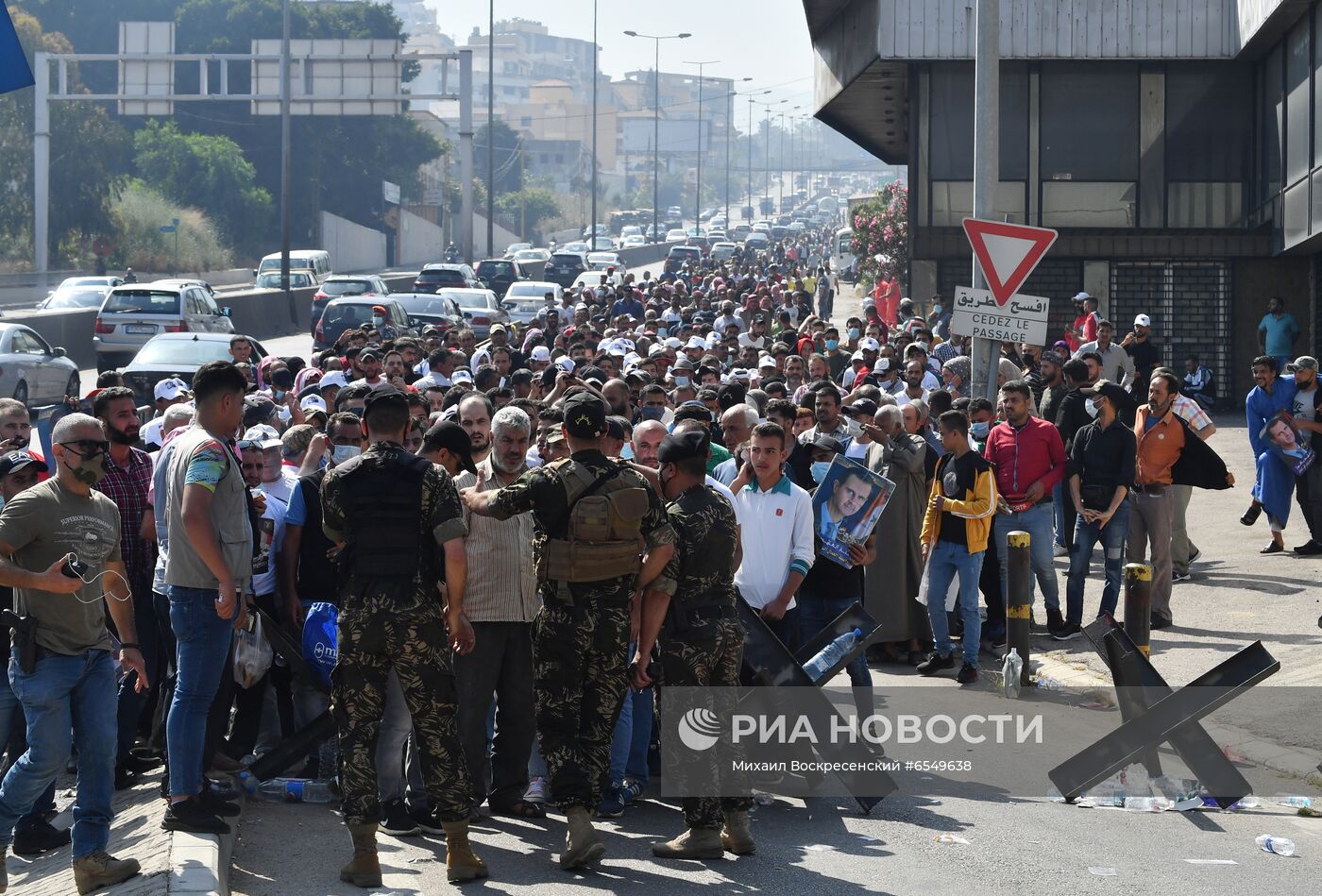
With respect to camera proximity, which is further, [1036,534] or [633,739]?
[1036,534]

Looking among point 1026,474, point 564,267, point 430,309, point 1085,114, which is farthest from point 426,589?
point 564,267

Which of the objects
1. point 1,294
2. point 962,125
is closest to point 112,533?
point 962,125

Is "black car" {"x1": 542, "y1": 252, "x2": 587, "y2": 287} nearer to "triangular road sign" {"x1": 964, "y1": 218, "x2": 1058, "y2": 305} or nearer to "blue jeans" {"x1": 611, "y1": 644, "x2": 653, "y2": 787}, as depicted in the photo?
"triangular road sign" {"x1": 964, "y1": 218, "x2": 1058, "y2": 305}

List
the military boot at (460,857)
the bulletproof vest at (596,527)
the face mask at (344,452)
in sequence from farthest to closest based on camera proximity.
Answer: the face mask at (344,452), the bulletproof vest at (596,527), the military boot at (460,857)

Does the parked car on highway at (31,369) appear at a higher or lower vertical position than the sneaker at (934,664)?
higher

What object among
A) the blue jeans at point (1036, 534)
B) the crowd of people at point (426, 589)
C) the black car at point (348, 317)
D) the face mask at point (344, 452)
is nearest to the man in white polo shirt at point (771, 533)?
the crowd of people at point (426, 589)

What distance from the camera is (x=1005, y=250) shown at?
39.4ft

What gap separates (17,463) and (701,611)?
3101mm

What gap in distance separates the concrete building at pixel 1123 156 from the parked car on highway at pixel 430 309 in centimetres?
1079

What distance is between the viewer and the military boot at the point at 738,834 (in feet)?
23.0

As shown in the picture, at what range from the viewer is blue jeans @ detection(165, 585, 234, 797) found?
673 cm

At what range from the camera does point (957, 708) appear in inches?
385

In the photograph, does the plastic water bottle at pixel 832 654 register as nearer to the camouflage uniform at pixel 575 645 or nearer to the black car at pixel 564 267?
the camouflage uniform at pixel 575 645

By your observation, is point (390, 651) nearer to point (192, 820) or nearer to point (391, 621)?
point (391, 621)
